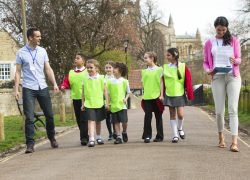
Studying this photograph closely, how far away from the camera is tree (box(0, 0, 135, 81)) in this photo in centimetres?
3534

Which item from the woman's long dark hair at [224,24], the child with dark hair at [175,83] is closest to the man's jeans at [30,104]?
the child with dark hair at [175,83]

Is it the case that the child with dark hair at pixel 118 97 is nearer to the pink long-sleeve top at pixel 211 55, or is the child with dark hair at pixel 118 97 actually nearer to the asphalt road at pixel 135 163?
the asphalt road at pixel 135 163

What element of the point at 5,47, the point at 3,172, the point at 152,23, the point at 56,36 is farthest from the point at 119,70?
the point at 152,23

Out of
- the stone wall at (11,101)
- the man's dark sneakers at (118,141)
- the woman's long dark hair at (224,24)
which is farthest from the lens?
the stone wall at (11,101)

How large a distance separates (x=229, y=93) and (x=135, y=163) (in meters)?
2.24

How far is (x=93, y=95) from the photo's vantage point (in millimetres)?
10359

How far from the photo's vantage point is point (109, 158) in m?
8.01

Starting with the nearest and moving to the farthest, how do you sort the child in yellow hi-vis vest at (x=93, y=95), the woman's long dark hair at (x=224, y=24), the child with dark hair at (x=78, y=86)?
the woman's long dark hair at (x=224, y=24)
the child in yellow hi-vis vest at (x=93, y=95)
the child with dark hair at (x=78, y=86)

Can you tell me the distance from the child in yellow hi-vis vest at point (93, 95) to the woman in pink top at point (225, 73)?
7.90 ft

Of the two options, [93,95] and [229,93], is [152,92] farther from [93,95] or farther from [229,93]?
[229,93]

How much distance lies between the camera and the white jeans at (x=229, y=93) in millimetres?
8672

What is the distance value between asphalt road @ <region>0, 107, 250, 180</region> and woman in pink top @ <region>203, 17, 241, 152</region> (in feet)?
1.96

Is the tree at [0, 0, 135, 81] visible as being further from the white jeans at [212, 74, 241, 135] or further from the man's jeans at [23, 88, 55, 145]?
the white jeans at [212, 74, 241, 135]

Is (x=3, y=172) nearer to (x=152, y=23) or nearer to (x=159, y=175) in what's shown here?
(x=159, y=175)
